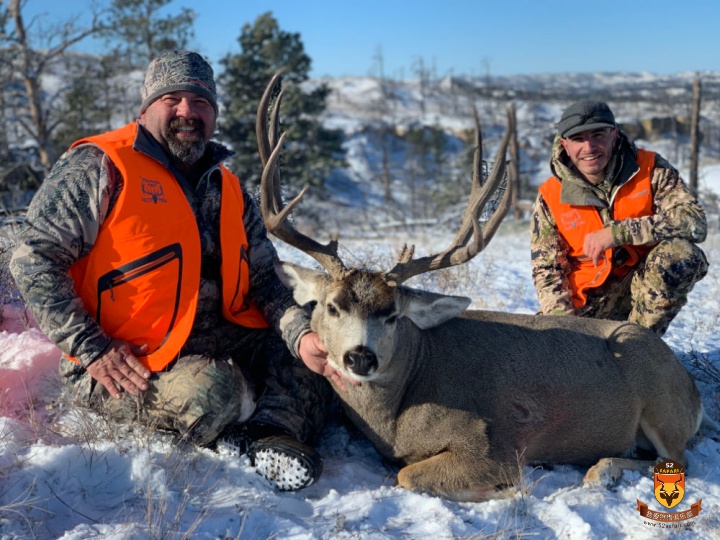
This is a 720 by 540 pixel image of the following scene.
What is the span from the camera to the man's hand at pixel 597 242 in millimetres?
4934

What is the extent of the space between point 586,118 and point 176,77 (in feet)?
10.1

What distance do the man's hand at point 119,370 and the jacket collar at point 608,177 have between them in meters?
3.56

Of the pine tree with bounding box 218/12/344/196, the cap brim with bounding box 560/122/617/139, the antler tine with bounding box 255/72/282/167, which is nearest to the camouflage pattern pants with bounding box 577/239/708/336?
the cap brim with bounding box 560/122/617/139

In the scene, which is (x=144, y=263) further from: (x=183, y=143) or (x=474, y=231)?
(x=474, y=231)

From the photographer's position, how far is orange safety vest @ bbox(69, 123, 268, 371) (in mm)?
3602

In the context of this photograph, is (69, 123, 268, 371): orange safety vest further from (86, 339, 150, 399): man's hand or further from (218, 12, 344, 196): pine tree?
(218, 12, 344, 196): pine tree

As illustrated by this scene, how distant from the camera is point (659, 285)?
501 cm

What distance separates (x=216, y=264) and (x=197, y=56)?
4.43 ft

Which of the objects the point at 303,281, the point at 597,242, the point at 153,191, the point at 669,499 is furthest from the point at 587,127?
the point at 153,191

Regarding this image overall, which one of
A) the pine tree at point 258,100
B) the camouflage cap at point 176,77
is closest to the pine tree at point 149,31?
the pine tree at point 258,100

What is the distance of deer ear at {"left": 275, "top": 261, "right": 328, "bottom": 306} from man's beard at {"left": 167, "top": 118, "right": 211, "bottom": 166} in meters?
0.87

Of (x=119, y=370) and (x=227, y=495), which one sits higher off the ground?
(x=119, y=370)

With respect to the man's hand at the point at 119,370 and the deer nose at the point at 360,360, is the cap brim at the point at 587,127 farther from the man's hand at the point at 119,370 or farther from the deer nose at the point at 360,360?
the man's hand at the point at 119,370

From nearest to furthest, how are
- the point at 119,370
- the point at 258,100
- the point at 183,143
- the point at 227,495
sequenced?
the point at 227,495 → the point at 119,370 → the point at 183,143 → the point at 258,100
